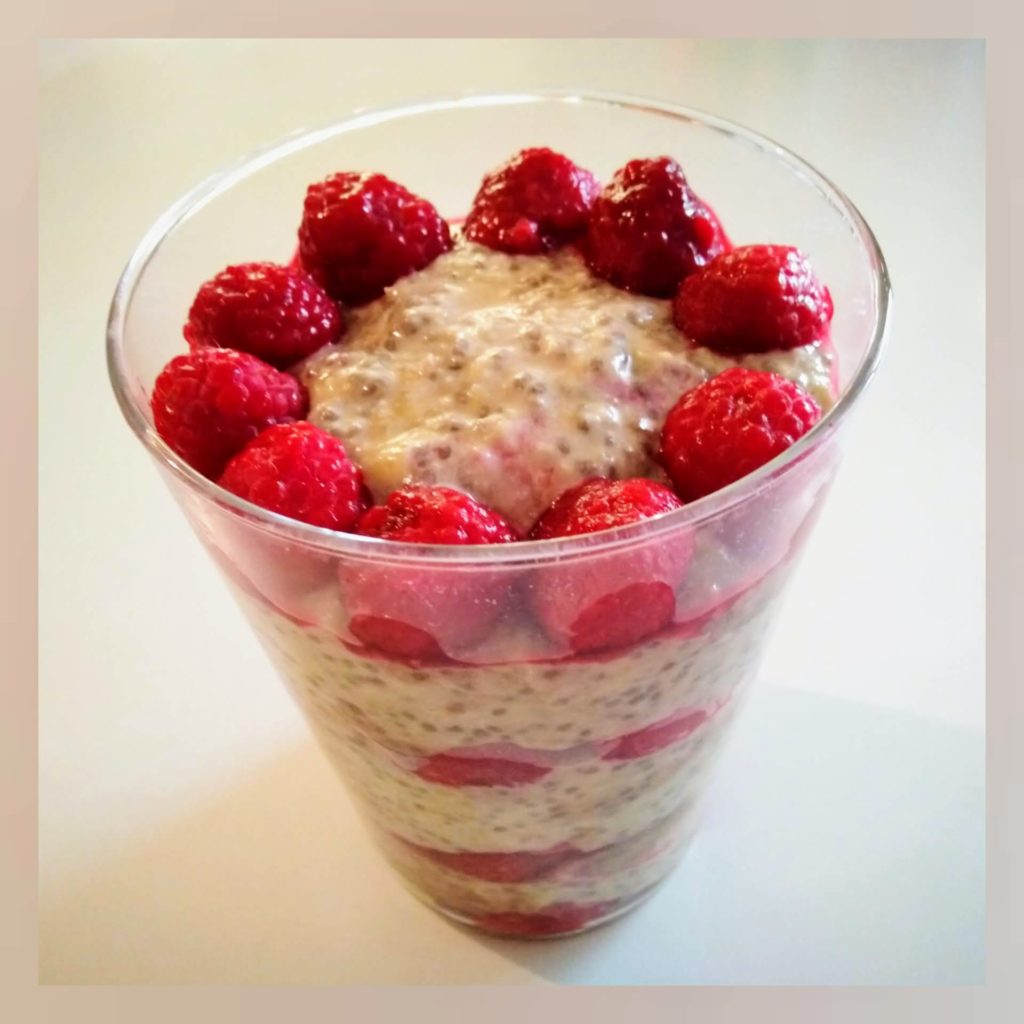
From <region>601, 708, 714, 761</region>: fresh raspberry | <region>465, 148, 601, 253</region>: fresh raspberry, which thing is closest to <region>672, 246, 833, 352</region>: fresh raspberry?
<region>465, 148, 601, 253</region>: fresh raspberry

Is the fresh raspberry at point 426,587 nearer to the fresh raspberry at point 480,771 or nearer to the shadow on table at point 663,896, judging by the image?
the fresh raspberry at point 480,771

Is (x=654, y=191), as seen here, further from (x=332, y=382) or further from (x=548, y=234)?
(x=332, y=382)

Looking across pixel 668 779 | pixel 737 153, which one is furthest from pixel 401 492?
pixel 737 153

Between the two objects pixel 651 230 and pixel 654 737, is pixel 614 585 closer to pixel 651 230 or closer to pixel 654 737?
pixel 654 737

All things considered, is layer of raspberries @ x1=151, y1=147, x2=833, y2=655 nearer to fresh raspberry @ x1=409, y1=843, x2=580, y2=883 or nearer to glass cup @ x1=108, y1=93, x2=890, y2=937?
glass cup @ x1=108, y1=93, x2=890, y2=937

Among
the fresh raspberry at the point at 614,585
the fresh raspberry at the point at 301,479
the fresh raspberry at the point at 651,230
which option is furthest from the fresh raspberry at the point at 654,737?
the fresh raspberry at the point at 651,230

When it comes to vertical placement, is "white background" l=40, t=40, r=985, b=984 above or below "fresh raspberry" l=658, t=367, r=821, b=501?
below

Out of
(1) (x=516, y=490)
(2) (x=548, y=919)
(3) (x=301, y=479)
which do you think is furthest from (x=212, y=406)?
(2) (x=548, y=919)
